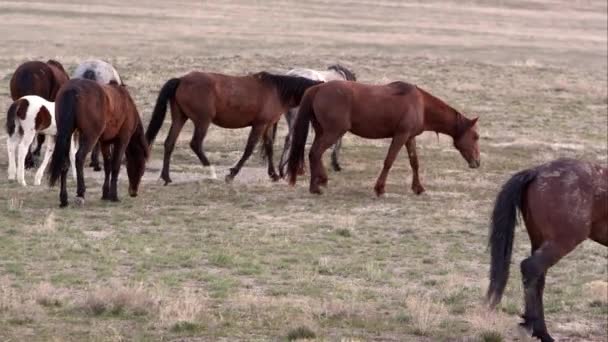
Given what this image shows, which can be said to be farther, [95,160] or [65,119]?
[95,160]

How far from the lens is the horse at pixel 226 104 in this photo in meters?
16.6

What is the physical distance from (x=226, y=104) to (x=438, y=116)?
10.1ft

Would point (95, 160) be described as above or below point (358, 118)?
below

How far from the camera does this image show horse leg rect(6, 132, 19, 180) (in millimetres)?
16016

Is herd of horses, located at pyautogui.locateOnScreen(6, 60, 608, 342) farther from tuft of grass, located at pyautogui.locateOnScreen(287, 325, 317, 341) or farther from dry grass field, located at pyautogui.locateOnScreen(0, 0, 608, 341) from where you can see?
tuft of grass, located at pyautogui.locateOnScreen(287, 325, 317, 341)

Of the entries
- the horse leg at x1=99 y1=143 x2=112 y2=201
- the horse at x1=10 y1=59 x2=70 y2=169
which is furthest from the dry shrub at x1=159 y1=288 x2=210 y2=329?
the horse at x1=10 y1=59 x2=70 y2=169

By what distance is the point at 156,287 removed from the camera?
9.92 metres

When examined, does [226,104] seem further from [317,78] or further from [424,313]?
[424,313]

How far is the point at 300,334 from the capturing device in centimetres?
849

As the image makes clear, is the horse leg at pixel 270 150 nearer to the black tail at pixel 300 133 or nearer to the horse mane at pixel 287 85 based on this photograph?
the horse mane at pixel 287 85

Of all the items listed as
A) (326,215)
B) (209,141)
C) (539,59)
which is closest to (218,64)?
(209,141)

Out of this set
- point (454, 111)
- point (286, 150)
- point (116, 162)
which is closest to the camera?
point (116, 162)

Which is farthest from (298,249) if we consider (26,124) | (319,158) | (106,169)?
(26,124)

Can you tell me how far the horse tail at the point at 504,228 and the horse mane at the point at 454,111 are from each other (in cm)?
775
